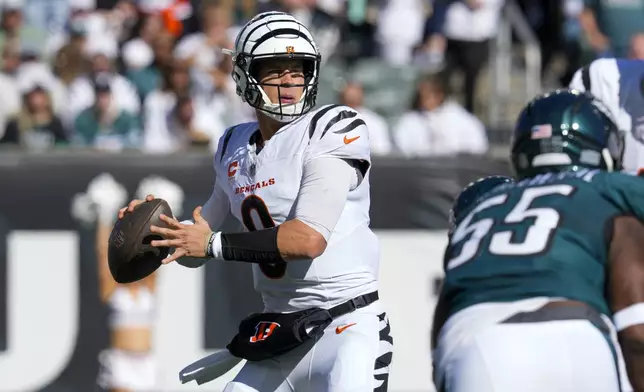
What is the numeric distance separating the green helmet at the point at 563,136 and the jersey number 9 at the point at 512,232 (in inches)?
5.9

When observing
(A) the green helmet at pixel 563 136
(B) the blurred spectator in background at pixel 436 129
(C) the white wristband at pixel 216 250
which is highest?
(A) the green helmet at pixel 563 136

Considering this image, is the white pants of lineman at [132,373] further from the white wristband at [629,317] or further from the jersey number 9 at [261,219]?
the white wristband at [629,317]

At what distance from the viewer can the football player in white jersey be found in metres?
4.34

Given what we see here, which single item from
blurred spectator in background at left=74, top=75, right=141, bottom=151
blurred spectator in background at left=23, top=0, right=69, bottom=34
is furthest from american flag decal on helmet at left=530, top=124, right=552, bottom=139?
blurred spectator in background at left=23, top=0, right=69, bottom=34

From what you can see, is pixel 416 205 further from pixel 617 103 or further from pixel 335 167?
pixel 335 167

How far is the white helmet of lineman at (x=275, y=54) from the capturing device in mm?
4496

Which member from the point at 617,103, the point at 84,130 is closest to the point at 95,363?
the point at 84,130

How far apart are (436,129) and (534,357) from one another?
6.34 meters

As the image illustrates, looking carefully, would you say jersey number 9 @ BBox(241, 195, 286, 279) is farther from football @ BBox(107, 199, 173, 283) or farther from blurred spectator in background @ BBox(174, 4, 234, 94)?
blurred spectator in background @ BBox(174, 4, 234, 94)

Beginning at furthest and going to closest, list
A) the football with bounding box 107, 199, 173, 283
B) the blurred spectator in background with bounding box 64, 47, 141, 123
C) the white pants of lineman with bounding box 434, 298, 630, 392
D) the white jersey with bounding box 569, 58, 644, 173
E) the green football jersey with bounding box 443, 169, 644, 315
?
the blurred spectator in background with bounding box 64, 47, 141, 123, the white jersey with bounding box 569, 58, 644, 173, the football with bounding box 107, 199, 173, 283, the green football jersey with bounding box 443, 169, 644, 315, the white pants of lineman with bounding box 434, 298, 630, 392

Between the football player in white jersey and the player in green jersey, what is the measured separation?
2.70ft

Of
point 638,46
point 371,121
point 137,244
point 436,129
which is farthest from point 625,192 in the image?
point 436,129

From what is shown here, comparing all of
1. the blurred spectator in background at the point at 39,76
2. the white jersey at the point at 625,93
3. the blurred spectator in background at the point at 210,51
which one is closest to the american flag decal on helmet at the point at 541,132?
the white jersey at the point at 625,93

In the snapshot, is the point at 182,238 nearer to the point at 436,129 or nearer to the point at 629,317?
the point at 629,317
